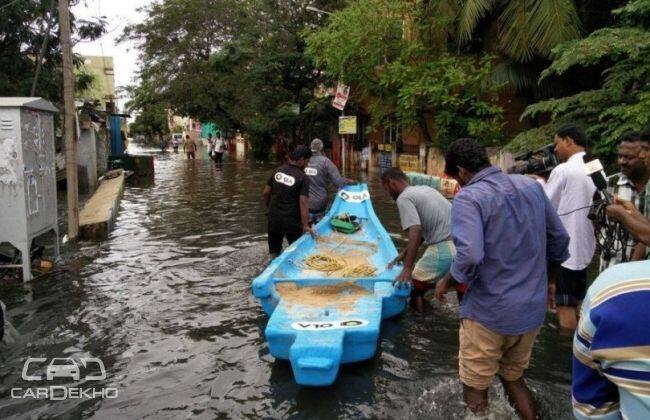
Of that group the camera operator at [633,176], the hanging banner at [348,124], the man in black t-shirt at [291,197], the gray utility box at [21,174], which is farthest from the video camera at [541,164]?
the hanging banner at [348,124]

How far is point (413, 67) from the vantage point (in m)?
16.5

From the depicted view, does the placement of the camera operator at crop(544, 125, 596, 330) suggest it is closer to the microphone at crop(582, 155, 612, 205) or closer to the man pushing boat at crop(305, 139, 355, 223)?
the microphone at crop(582, 155, 612, 205)

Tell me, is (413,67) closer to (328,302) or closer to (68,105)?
(68,105)

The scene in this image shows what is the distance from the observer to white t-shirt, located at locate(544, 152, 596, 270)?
4.45 m

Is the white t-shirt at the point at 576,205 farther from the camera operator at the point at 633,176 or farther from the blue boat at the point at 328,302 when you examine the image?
the blue boat at the point at 328,302

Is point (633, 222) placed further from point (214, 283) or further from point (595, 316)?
point (214, 283)

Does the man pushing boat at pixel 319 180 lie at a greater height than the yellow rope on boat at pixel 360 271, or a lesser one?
greater

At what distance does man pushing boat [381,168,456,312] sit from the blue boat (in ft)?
1.33

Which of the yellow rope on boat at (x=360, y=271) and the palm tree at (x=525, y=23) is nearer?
the yellow rope on boat at (x=360, y=271)

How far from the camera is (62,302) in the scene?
647 centimetres

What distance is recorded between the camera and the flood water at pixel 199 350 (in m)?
4.02

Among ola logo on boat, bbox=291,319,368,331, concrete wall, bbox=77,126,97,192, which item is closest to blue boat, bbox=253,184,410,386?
ola logo on boat, bbox=291,319,368,331

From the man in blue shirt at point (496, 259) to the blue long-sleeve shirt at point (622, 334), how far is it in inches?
55.4

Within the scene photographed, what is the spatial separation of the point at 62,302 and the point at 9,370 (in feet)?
6.43
